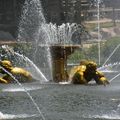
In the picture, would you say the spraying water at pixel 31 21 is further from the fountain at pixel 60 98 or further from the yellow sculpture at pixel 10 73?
the yellow sculpture at pixel 10 73

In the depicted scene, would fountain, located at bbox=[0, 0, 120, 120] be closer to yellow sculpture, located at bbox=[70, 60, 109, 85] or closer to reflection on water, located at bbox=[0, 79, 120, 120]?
reflection on water, located at bbox=[0, 79, 120, 120]

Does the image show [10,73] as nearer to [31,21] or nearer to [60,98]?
[60,98]

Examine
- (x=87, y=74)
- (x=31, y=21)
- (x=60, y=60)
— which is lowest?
(x=87, y=74)

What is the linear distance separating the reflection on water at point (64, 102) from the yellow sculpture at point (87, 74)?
12.6 inches

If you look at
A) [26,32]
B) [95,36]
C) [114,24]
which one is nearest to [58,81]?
[26,32]

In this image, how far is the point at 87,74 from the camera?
18.6 metres

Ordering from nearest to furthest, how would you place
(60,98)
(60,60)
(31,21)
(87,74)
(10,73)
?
(60,98), (87,74), (10,73), (60,60), (31,21)

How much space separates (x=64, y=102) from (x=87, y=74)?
13.5 ft

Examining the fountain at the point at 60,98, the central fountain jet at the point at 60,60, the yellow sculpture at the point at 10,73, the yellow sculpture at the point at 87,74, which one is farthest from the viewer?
the central fountain jet at the point at 60,60

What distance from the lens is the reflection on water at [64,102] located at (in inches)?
494

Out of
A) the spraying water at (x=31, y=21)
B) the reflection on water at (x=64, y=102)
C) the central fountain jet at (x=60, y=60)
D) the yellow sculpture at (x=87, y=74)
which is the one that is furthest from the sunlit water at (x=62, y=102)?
the spraying water at (x=31, y=21)

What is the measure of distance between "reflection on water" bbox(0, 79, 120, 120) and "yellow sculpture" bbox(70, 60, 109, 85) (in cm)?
32

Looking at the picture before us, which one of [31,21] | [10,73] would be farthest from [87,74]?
[31,21]

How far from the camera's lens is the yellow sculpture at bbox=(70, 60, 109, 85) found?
60.5ft
